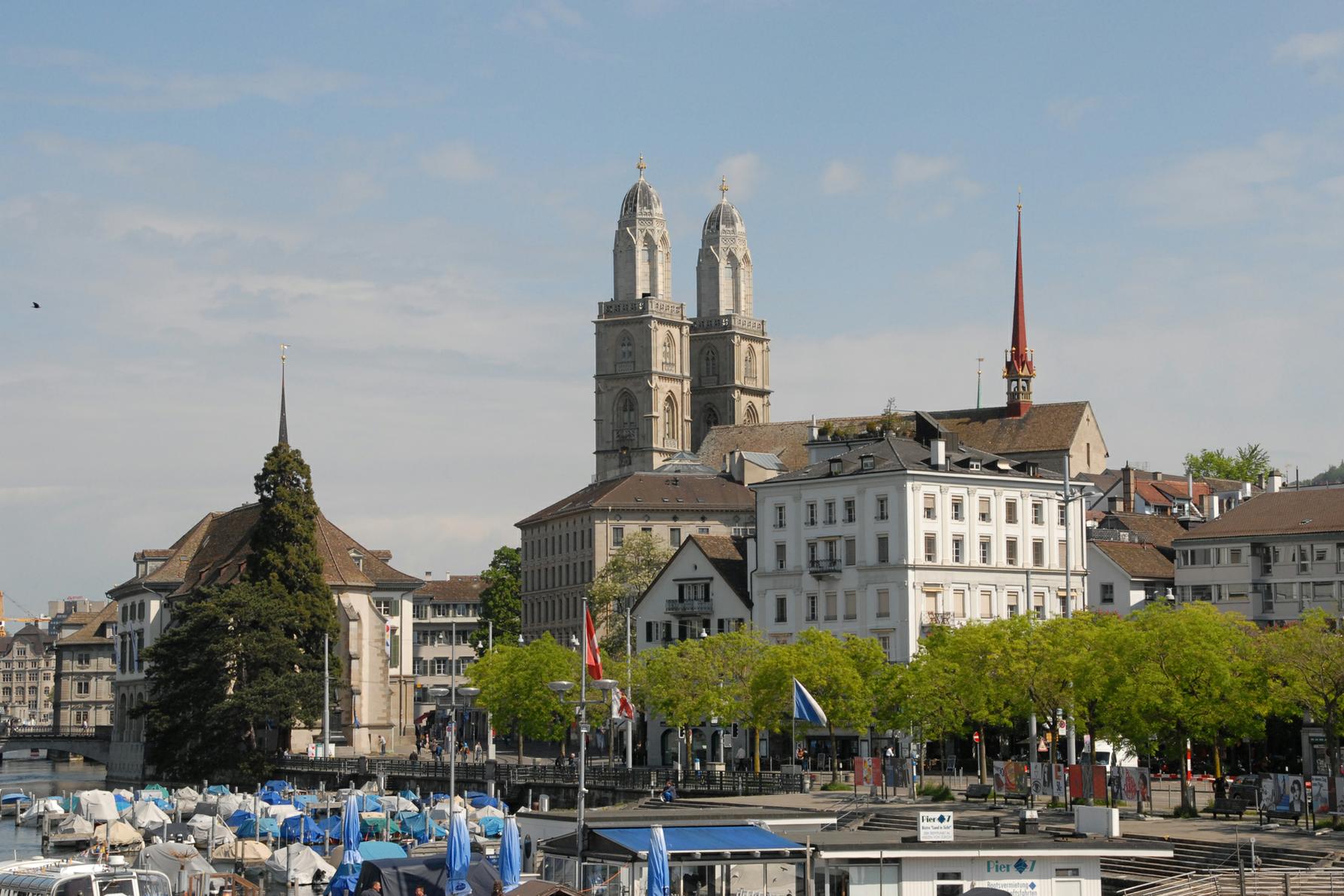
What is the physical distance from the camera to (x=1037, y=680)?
72000 millimetres

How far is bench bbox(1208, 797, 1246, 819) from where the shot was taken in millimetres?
60969

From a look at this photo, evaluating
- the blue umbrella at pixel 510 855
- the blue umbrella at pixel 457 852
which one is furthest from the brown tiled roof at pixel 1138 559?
the blue umbrella at pixel 510 855

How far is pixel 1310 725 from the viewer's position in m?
79.1

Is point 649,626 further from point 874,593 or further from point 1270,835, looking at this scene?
point 1270,835

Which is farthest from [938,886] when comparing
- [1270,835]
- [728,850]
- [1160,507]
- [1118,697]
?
[1160,507]

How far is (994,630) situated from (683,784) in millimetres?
13925

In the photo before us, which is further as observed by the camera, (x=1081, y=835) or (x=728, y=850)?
(x=1081, y=835)

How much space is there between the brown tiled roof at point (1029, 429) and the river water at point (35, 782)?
2578 inches

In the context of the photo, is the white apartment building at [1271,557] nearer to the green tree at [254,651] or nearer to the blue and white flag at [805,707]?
the blue and white flag at [805,707]

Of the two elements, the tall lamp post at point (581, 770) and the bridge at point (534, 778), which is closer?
the tall lamp post at point (581, 770)

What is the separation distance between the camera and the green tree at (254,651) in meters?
113

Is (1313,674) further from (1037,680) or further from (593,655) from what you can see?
(593,655)

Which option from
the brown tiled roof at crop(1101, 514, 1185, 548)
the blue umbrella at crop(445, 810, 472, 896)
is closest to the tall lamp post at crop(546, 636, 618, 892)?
the blue umbrella at crop(445, 810, 472, 896)

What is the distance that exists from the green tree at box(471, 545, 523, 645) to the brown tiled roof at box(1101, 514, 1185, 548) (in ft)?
262
